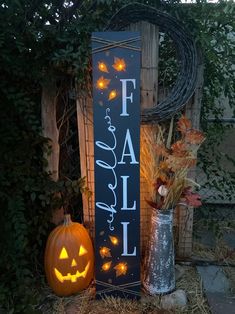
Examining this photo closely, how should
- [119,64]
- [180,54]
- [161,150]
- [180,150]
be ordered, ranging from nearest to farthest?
1. [119,64]
2. [180,150]
3. [161,150]
4. [180,54]

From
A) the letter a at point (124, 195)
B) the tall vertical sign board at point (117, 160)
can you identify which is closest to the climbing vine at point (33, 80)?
the tall vertical sign board at point (117, 160)

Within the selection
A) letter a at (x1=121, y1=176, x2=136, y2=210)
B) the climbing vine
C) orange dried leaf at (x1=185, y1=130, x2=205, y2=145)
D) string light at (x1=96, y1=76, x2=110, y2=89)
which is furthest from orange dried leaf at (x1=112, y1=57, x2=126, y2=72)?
letter a at (x1=121, y1=176, x2=136, y2=210)

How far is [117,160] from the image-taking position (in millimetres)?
2439

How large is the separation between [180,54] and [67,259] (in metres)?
1.81

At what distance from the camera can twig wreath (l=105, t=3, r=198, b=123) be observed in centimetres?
260

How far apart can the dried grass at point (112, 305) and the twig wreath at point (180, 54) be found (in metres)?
1.38

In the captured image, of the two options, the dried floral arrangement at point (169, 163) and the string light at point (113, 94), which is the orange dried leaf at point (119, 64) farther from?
the dried floral arrangement at point (169, 163)

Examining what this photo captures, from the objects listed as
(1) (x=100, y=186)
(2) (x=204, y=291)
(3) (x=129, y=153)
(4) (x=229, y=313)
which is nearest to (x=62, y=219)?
(1) (x=100, y=186)

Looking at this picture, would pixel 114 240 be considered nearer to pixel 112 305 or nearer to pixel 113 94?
pixel 112 305

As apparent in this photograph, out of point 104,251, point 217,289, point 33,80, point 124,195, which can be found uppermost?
point 33,80

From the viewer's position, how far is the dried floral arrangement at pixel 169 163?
2.47 m

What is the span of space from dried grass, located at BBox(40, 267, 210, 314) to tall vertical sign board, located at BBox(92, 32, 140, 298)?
0.07 metres

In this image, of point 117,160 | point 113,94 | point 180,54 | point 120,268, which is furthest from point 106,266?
point 180,54

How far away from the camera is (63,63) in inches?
101
